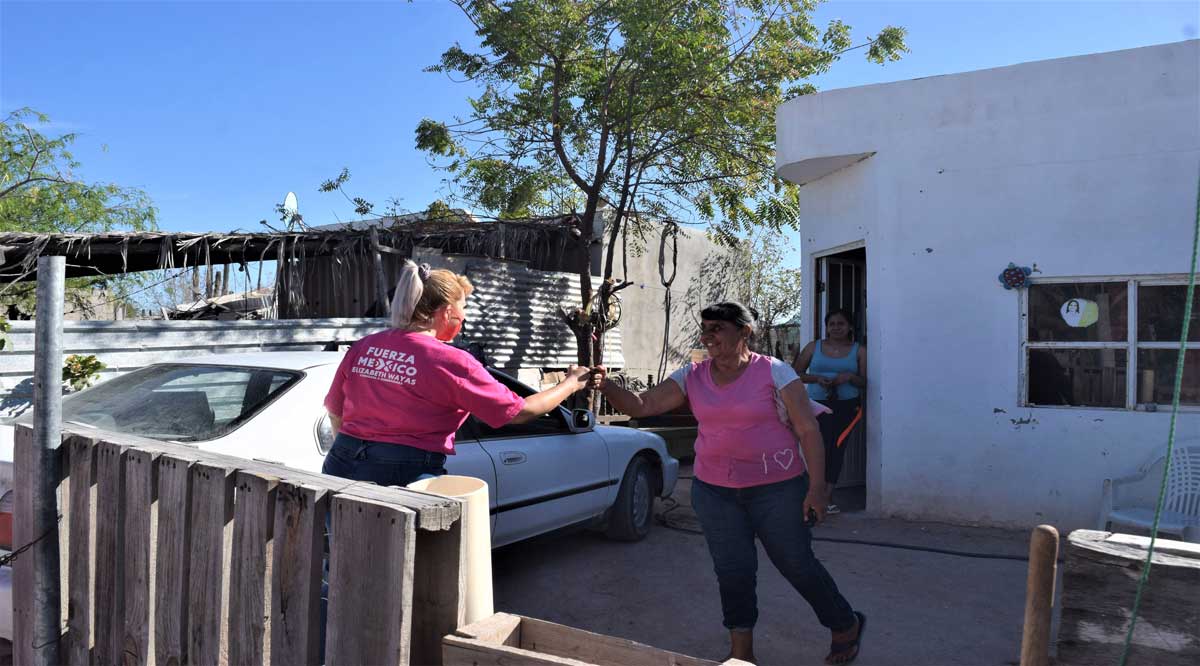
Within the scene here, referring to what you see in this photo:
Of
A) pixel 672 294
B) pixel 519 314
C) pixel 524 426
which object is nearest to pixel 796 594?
pixel 524 426

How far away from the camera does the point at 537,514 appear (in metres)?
5.07

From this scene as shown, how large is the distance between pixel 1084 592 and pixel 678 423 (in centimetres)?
848

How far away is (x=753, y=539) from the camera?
3.71 metres

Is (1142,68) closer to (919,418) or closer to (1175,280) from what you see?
(1175,280)

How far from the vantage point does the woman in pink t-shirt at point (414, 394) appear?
9.52 feet

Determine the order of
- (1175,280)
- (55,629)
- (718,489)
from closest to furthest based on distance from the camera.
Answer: (55,629), (718,489), (1175,280)

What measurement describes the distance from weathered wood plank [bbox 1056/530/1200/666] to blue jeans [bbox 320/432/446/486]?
2.02 m

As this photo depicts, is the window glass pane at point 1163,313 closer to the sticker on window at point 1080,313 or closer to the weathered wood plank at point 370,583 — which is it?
the sticker on window at point 1080,313

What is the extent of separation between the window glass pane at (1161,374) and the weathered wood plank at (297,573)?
5728 mm

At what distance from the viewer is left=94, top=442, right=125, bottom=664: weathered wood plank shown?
2.69 m

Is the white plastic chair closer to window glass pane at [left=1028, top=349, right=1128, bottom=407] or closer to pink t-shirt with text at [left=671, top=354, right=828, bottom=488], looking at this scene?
window glass pane at [left=1028, top=349, right=1128, bottom=407]

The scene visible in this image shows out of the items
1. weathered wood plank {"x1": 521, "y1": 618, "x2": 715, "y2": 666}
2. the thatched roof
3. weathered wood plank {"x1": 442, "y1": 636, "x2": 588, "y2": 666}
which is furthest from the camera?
the thatched roof

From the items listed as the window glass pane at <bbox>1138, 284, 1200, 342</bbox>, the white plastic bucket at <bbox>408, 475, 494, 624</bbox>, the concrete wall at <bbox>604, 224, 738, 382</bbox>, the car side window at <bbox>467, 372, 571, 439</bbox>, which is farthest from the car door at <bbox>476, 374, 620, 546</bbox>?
the concrete wall at <bbox>604, 224, 738, 382</bbox>

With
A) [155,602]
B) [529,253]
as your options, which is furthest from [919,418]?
[529,253]
